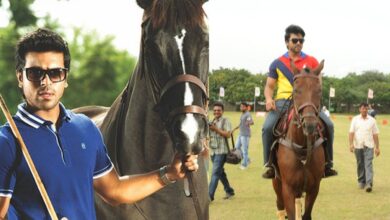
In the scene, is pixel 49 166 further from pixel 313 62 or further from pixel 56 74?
pixel 313 62

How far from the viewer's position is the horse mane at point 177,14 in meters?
2.27

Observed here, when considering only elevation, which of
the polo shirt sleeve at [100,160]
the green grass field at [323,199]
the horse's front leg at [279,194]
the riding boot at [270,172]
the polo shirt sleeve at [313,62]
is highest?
the polo shirt sleeve at [313,62]

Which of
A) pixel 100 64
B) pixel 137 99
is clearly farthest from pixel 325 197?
pixel 100 64

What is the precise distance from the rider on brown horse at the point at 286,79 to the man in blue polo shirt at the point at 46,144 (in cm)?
520

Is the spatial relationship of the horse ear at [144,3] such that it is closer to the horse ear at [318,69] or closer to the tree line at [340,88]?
the horse ear at [318,69]

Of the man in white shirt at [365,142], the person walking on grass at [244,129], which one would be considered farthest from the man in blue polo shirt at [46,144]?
the person walking on grass at [244,129]

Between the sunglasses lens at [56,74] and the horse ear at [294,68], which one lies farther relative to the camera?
the horse ear at [294,68]

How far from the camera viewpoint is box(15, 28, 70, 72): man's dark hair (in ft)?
5.90

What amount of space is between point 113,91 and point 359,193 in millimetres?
9845

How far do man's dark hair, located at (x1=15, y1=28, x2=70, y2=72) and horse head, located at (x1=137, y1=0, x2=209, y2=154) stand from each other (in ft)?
1.72

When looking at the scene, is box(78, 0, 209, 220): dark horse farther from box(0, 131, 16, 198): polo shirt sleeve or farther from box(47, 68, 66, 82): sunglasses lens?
box(0, 131, 16, 198): polo shirt sleeve

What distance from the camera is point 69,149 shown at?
5.95 ft

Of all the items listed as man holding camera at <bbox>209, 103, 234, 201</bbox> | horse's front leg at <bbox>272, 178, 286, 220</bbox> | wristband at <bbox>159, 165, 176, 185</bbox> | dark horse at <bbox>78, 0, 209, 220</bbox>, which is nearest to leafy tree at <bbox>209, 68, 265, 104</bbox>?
man holding camera at <bbox>209, 103, 234, 201</bbox>

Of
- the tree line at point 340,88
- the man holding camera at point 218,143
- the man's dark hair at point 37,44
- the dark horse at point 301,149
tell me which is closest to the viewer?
the man's dark hair at point 37,44
